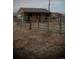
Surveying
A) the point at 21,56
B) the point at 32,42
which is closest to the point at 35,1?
the point at 32,42

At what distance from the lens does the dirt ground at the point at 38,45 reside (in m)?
2.37

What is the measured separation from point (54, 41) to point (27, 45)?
1.05 feet

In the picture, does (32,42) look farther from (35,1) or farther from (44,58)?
(35,1)

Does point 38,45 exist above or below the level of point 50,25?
below

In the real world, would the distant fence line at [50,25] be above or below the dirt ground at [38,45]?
above

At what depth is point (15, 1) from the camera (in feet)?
7.68

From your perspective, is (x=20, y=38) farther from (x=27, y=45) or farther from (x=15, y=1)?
(x=15, y=1)

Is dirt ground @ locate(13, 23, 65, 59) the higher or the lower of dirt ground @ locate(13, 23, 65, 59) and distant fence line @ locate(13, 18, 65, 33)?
the lower

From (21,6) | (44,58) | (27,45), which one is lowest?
(44,58)

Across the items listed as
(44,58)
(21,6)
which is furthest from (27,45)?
(21,6)

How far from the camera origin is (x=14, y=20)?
2.35 metres

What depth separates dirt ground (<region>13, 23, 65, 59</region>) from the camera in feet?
7.78

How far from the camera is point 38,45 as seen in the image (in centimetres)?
238
